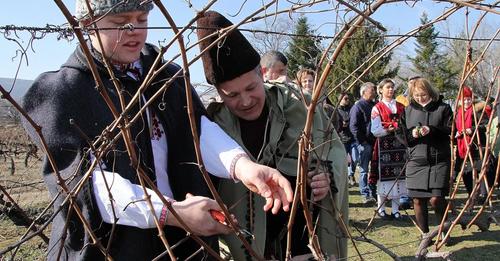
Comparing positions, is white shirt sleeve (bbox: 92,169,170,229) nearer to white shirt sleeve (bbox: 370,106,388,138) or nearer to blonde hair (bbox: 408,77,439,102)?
blonde hair (bbox: 408,77,439,102)

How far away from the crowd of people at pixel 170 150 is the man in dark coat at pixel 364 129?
14.8ft

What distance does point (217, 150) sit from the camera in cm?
148

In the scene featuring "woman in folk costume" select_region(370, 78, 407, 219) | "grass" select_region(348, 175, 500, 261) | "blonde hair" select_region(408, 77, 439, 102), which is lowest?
"grass" select_region(348, 175, 500, 261)

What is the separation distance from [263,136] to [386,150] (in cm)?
411

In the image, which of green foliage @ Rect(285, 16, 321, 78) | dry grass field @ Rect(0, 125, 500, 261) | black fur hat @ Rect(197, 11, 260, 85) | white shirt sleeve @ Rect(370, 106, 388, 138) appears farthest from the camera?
white shirt sleeve @ Rect(370, 106, 388, 138)

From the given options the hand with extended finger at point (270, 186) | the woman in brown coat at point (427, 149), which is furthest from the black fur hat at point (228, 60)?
the woman in brown coat at point (427, 149)

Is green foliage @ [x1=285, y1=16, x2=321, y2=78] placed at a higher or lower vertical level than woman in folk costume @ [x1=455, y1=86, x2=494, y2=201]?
higher

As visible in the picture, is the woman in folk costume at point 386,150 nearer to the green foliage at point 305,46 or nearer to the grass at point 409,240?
the grass at point 409,240

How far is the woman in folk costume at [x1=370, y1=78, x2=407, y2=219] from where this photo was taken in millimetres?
A: 5434

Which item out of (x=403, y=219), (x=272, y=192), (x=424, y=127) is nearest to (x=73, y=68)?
(x=272, y=192)

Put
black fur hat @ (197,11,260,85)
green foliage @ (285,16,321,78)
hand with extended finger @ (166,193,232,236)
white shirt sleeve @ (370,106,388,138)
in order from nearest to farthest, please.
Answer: hand with extended finger @ (166,193,232,236)
green foliage @ (285,16,321,78)
black fur hat @ (197,11,260,85)
white shirt sleeve @ (370,106,388,138)

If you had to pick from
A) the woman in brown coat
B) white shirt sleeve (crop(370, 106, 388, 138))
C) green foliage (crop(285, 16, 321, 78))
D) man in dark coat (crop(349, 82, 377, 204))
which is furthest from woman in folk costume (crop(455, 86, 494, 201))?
man in dark coat (crop(349, 82, 377, 204))

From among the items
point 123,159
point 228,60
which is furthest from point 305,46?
point 123,159

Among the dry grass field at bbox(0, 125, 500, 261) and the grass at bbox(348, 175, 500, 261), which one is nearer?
the dry grass field at bbox(0, 125, 500, 261)
